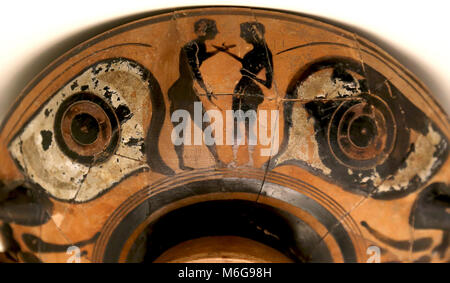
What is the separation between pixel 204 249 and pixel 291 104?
0.68 m

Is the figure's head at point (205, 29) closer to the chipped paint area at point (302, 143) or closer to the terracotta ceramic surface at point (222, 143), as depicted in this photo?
the terracotta ceramic surface at point (222, 143)

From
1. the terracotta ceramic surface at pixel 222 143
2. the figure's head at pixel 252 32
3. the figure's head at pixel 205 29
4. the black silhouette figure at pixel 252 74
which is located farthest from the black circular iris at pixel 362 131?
the figure's head at pixel 205 29

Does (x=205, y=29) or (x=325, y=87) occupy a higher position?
(x=205, y=29)

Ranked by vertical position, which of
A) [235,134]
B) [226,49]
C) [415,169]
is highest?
[226,49]

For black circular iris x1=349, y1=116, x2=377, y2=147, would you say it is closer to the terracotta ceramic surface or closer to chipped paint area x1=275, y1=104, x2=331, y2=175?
the terracotta ceramic surface

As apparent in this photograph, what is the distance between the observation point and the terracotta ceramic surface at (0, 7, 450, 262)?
1.81m

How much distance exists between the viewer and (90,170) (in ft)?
6.02

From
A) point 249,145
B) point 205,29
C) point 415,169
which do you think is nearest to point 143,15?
point 205,29

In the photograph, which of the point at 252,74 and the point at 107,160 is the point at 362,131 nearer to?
the point at 252,74

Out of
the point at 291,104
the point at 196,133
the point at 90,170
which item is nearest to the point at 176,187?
the point at 196,133

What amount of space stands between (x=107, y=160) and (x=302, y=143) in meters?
0.80

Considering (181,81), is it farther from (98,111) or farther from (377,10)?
(377,10)

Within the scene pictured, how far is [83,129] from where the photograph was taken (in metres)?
1.84

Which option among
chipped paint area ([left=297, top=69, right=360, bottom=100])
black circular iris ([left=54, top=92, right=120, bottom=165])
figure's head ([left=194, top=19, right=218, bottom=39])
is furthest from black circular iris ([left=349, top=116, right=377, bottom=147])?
black circular iris ([left=54, top=92, right=120, bottom=165])
